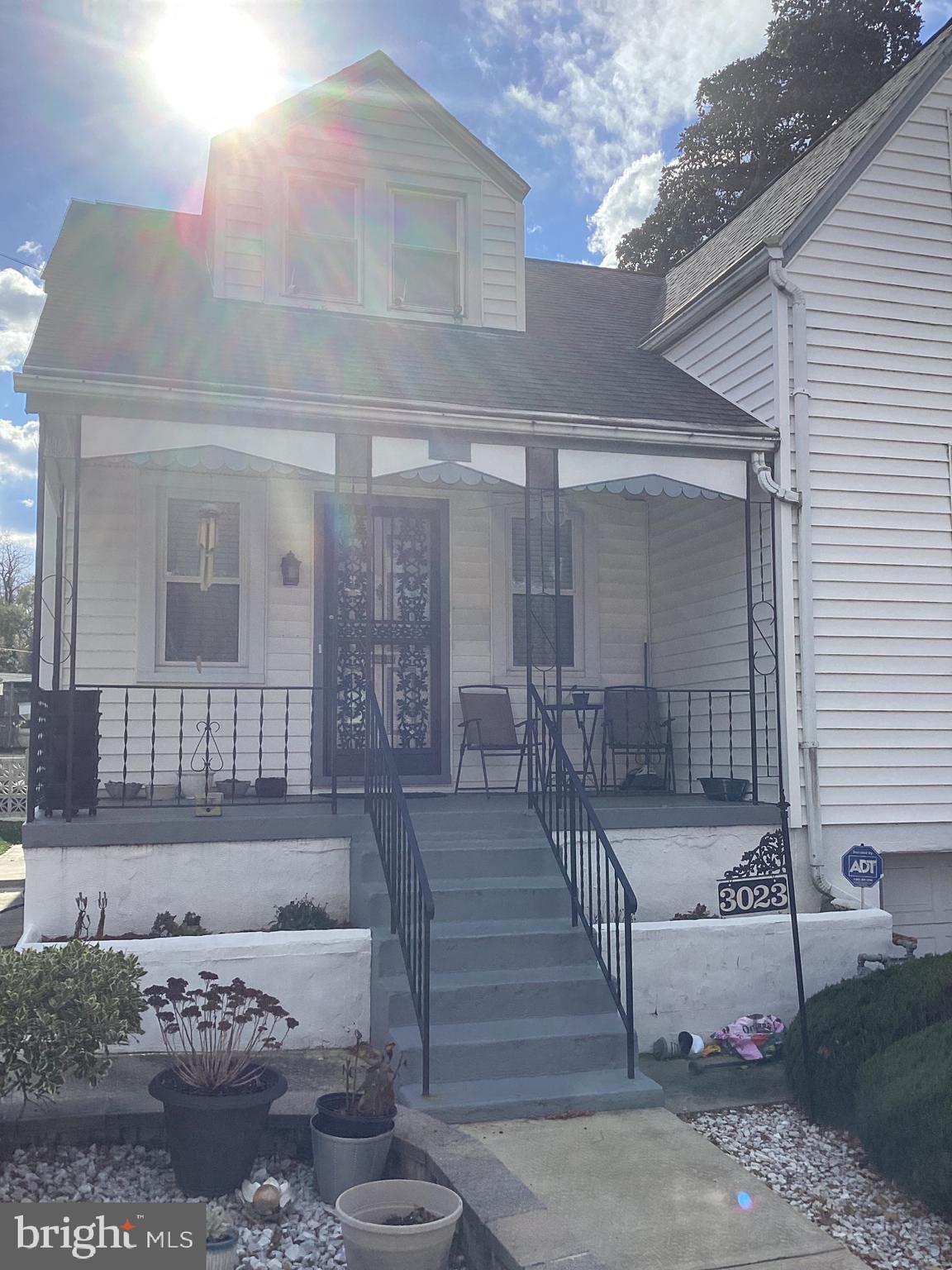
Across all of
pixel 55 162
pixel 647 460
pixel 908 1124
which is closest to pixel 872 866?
pixel 908 1124

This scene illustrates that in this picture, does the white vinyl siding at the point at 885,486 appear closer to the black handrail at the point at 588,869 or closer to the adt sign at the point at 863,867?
the adt sign at the point at 863,867

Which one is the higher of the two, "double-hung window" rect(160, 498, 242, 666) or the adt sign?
"double-hung window" rect(160, 498, 242, 666)

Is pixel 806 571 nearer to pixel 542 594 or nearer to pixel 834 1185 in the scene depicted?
pixel 542 594

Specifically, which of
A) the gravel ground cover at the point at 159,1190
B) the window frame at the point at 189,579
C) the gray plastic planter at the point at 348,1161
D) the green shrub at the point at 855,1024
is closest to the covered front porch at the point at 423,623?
the window frame at the point at 189,579

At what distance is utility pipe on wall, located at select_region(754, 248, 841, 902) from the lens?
7.14 meters

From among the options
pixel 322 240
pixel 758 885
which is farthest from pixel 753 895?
pixel 322 240

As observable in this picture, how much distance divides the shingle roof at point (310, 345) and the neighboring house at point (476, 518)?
5 cm

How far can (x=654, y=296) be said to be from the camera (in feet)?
35.7

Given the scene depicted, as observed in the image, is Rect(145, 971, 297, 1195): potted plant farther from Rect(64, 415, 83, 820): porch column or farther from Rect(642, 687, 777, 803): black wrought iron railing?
Rect(642, 687, 777, 803): black wrought iron railing

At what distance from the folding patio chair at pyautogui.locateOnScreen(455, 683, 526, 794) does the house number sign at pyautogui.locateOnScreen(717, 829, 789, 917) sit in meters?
2.89

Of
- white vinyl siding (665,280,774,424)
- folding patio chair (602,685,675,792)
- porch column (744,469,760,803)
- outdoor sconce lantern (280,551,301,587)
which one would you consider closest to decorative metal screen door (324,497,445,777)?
outdoor sconce lantern (280,551,301,587)

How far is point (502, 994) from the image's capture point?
16.2 ft

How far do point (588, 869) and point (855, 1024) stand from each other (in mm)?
1553

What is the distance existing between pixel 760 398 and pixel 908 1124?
5.25 metres
